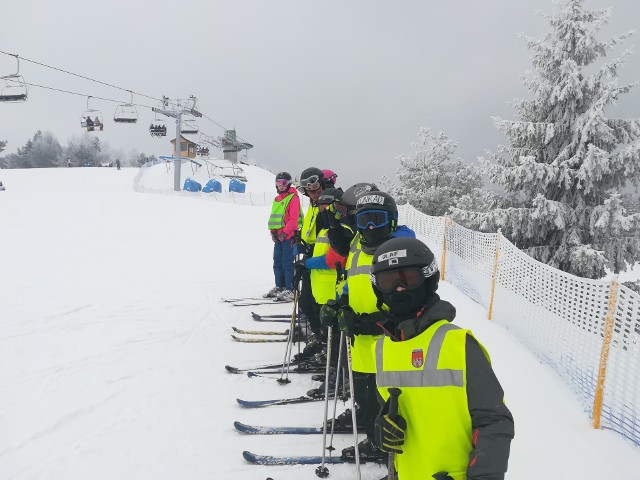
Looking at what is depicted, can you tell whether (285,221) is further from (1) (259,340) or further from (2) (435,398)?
(2) (435,398)

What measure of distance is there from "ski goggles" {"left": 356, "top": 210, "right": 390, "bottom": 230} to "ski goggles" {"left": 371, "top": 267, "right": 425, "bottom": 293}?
3.32 ft

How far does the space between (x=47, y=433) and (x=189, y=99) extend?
40.3 meters

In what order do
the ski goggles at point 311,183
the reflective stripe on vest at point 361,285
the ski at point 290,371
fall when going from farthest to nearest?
the ski goggles at point 311,183, the ski at point 290,371, the reflective stripe on vest at point 361,285

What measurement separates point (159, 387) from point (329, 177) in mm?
3391

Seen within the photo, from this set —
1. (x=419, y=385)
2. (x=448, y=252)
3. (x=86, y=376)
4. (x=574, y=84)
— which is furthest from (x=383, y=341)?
(x=574, y=84)

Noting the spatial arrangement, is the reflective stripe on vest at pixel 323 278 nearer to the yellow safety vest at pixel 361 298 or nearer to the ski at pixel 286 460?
the yellow safety vest at pixel 361 298

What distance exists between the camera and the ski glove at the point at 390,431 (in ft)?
5.55

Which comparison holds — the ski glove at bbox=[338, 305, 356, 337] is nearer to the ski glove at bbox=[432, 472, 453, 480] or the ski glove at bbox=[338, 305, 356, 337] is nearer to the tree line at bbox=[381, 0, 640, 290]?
the ski glove at bbox=[432, 472, 453, 480]

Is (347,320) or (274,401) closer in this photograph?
(347,320)

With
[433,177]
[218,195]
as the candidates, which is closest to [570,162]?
[433,177]

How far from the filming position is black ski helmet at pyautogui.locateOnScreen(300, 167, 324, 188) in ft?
17.9

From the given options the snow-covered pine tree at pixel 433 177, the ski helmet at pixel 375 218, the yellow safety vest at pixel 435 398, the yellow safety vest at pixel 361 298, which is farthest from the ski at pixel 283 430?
the snow-covered pine tree at pixel 433 177

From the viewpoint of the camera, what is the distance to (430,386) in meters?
1.63

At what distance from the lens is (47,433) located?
150 inches
